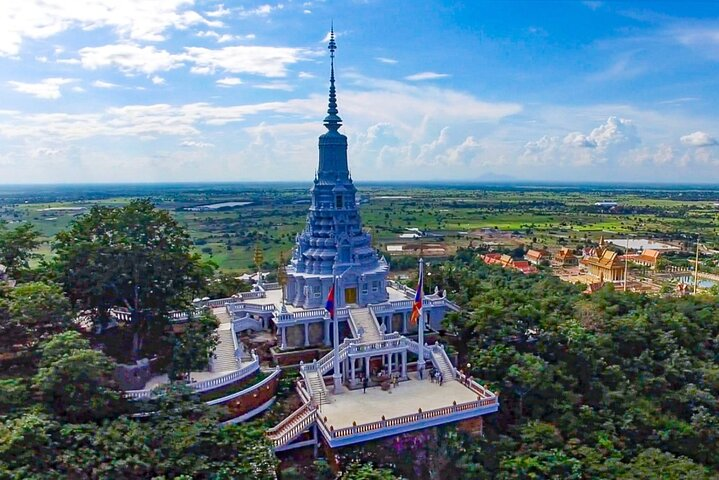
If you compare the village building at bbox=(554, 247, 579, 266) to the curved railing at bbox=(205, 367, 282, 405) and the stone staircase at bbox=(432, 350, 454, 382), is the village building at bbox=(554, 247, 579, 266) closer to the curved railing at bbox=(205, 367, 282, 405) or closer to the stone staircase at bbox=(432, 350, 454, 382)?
the stone staircase at bbox=(432, 350, 454, 382)

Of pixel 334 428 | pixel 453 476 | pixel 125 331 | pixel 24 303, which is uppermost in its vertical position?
pixel 24 303

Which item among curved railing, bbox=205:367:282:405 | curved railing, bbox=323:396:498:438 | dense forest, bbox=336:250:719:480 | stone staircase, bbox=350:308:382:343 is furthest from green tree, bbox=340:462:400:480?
stone staircase, bbox=350:308:382:343

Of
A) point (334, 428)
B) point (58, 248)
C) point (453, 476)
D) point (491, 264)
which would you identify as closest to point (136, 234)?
point (58, 248)

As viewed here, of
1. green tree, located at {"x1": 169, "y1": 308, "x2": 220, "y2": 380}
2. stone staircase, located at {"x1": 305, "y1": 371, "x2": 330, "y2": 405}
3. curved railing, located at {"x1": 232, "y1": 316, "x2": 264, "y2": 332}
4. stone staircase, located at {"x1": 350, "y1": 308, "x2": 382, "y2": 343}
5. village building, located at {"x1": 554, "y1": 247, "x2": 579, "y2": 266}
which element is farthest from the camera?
village building, located at {"x1": 554, "y1": 247, "x2": 579, "y2": 266}

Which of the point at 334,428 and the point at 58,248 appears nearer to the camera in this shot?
the point at 334,428

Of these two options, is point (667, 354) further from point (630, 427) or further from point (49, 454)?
point (49, 454)

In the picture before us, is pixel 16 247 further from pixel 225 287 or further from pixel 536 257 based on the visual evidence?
pixel 536 257

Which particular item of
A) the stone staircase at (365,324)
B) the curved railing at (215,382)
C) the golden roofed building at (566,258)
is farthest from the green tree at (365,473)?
the golden roofed building at (566,258)
